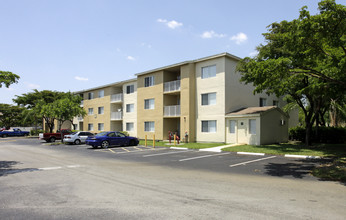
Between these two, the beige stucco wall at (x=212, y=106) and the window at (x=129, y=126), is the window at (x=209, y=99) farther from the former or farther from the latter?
the window at (x=129, y=126)

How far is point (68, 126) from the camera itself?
48.7 meters

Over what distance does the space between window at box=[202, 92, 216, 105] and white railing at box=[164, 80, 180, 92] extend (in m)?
3.20

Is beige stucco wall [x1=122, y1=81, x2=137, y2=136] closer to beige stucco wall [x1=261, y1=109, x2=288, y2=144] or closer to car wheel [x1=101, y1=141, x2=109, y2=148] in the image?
car wheel [x1=101, y1=141, x2=109, y2=148]

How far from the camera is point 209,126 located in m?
23.7

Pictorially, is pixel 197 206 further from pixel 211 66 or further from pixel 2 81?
pixel 211 66

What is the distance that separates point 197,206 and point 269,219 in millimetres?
1506

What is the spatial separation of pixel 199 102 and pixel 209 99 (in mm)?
1181

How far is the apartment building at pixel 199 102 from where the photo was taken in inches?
882

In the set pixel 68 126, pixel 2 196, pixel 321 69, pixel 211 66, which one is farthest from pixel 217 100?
pixel 68 126

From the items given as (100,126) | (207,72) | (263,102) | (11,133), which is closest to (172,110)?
(207,72)

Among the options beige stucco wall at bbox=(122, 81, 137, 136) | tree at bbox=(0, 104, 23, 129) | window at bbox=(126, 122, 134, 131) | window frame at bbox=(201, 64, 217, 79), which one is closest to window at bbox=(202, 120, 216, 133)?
window frame at bbox=(201, 64, 217, 79)

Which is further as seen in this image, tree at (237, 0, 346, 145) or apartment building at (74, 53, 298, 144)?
apartment building at (74, 53, 298, 144)

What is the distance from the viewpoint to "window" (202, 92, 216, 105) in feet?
76.8

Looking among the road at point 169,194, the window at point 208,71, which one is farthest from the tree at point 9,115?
the road at point 169,194
